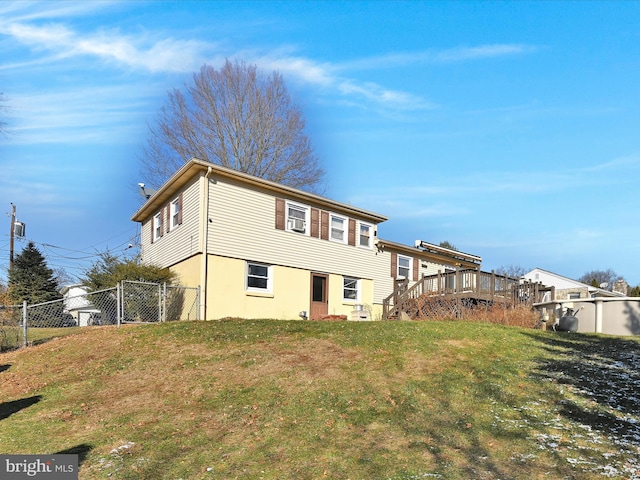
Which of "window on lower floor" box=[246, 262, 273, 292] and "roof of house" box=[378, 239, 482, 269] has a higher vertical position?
"roof of house" box=[378, 239, 482, 269]

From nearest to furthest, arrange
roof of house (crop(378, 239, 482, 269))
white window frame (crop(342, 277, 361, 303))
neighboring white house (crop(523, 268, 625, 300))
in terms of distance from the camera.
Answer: white window frame (crop(342, 277, 361, 303))
roof of house (crop(378, 239, 482, 269))
neighboring white house (crop(523, 268, 625, 300))

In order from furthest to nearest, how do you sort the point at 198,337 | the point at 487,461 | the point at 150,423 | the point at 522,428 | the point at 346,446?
the point at 198,337, the point at 150,423, the point at 522,428, the point at 346,446, the point at 487,461

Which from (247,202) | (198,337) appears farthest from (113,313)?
(198,337)

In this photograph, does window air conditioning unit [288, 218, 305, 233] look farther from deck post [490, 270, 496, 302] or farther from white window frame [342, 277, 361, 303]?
deck post [490, 270, 496, 302]

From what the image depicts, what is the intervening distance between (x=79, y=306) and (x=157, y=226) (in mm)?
10484

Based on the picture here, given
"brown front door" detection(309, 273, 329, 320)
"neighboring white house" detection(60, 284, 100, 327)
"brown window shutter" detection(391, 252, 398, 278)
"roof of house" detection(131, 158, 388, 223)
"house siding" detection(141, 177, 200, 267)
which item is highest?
"roof of house" detection(131, 158, 388, 223)

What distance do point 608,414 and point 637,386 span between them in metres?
1.65

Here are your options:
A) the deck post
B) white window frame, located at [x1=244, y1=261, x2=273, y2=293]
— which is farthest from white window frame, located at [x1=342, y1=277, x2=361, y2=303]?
the deck post

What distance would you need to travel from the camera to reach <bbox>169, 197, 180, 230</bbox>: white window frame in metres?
18.6

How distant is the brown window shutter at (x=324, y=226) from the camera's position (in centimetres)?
2031

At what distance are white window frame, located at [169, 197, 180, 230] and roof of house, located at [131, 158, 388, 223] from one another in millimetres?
403

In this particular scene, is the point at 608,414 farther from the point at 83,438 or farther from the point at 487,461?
the point at 83,438

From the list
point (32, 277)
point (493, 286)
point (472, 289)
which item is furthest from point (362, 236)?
point (32, 277)

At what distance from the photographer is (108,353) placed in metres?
10.6
